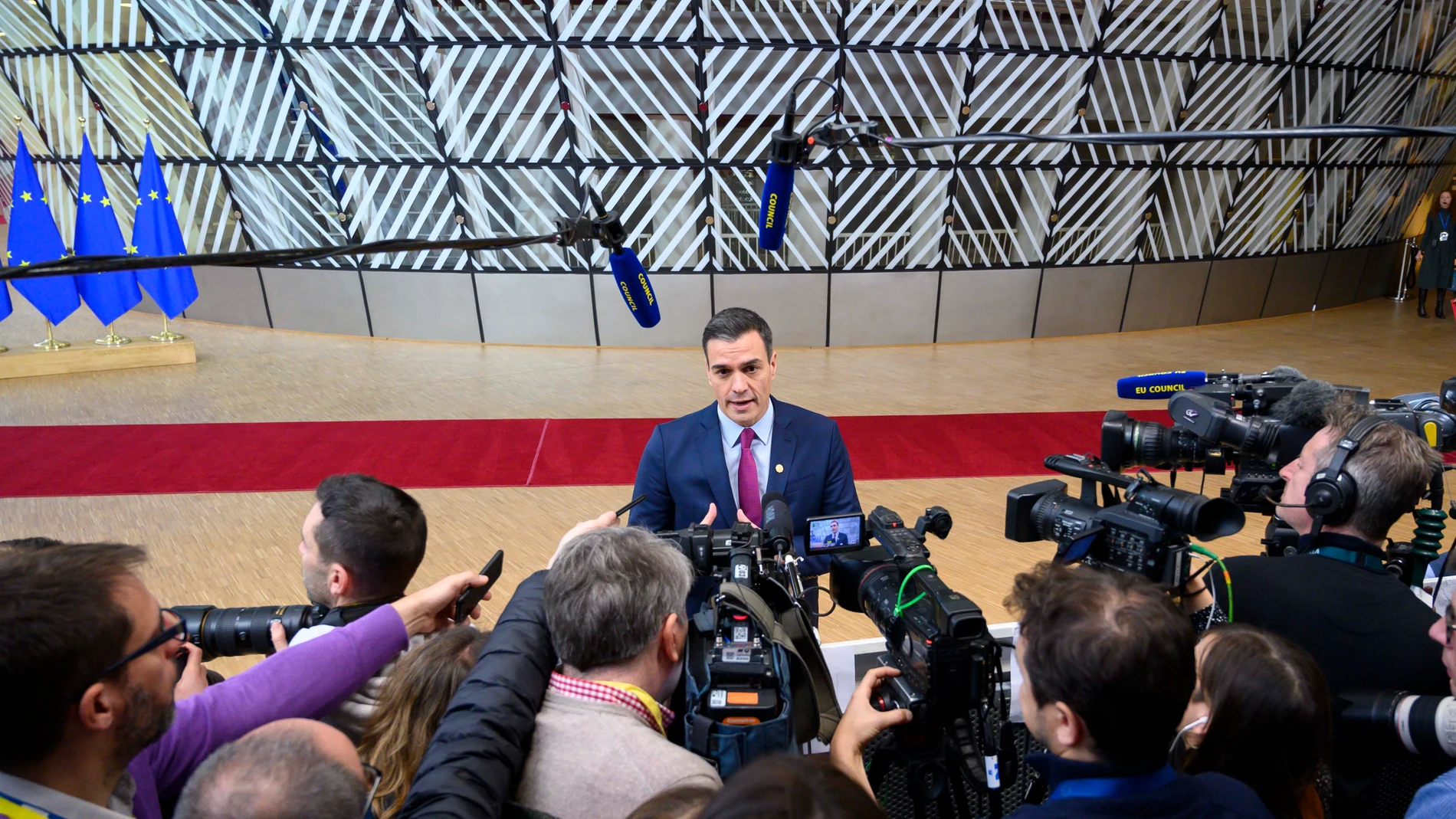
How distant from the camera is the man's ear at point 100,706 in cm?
113

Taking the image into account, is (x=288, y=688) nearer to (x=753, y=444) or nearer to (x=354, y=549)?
(x=354, y=549)

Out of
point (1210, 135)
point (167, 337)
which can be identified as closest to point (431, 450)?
point (167, 337)

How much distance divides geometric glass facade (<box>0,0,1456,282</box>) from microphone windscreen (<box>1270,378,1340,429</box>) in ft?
22.1

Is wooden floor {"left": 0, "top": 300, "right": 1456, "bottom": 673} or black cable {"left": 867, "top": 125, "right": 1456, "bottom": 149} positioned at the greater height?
black cable {"left": 867, "top": 125, "right": 1456, "bottom": 149}

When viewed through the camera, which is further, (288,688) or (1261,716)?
(288,688)

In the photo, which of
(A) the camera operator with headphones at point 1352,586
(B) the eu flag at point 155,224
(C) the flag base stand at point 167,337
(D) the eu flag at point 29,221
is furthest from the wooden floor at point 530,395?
(A) the camera operator with headphones at point 1352,586

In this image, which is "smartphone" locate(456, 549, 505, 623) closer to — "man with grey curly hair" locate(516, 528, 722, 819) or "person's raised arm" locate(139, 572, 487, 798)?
"person's raised arm" locate(139, 572, 487, 798)

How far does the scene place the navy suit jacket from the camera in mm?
2645

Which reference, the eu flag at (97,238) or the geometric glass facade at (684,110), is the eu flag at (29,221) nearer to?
the eu flag at (97,238)

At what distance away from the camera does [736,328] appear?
102 inches

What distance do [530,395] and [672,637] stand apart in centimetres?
680

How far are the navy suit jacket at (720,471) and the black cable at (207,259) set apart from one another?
1.47 m

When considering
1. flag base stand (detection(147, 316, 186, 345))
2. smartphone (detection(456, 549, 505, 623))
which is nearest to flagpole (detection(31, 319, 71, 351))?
flag base stand (detection(147, 316, 186, 345))

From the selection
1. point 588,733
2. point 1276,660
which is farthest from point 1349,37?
point 588,733
